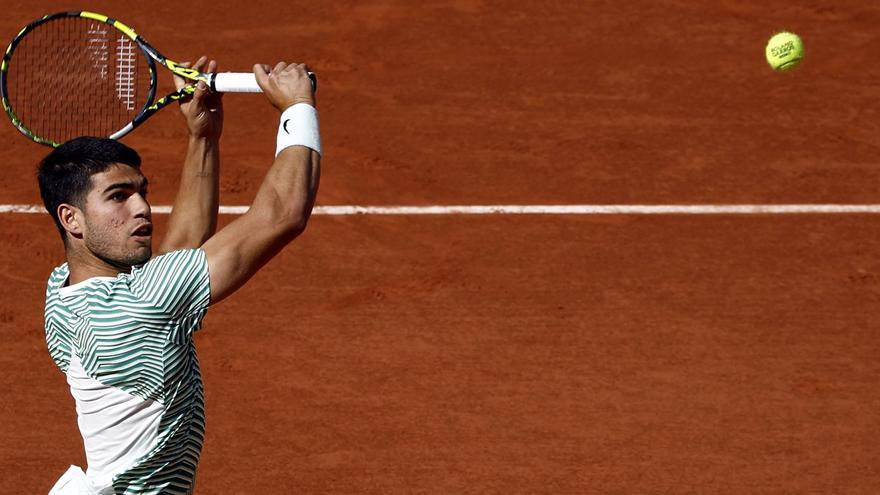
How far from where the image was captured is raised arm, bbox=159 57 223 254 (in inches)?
213

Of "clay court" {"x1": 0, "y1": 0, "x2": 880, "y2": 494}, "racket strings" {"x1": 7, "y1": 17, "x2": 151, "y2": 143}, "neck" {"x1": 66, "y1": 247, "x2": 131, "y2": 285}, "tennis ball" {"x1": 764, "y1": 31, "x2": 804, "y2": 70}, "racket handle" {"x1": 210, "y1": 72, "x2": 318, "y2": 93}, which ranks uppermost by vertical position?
"racket handle" {"x1": 210, "y1": 72, "x2": 318, "y2": 93}

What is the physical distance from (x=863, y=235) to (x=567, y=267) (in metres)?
2.50

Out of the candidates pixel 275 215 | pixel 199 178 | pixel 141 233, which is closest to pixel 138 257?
pixel 141 233

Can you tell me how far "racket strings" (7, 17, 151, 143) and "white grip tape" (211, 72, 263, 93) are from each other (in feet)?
8.54

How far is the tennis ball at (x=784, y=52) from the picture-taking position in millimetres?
10984

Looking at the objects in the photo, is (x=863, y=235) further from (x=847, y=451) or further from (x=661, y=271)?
(x=847, y=451)

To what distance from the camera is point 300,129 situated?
4.42 m

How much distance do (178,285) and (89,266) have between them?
0.44 meters

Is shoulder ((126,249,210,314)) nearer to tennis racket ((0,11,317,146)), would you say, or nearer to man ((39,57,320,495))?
man ((39,57,320,495))

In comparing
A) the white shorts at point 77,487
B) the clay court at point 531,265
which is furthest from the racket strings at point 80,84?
the white shorts at point 77,487

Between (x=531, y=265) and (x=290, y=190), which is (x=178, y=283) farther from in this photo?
(x=531, y=265)

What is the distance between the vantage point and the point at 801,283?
1002 cm

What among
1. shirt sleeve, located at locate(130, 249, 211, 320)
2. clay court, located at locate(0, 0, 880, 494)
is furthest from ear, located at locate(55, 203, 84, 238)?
clay court, located at locate(0, 0, 880, 494)

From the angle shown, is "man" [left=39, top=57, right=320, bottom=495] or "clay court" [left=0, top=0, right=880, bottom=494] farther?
"clay court" [left=0, top=0, right=880, bottom=494]
